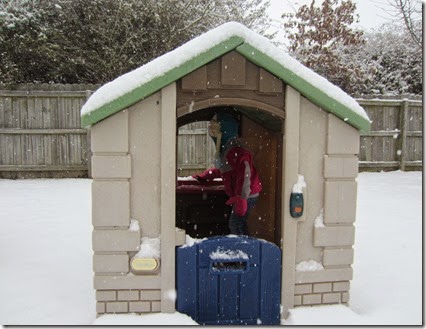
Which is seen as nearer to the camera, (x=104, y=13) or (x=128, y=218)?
(x=128, y=218)

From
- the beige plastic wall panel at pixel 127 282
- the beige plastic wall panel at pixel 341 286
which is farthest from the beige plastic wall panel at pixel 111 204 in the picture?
the beige plastic wall panel at pixel 341 286

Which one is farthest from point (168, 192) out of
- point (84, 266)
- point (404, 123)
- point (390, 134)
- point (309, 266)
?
point (404, 123)

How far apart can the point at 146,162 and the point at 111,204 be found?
1.30 feet

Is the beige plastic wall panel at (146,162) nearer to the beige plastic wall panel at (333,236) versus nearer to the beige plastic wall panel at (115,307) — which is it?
the beige plastic wall panel at (115,307)

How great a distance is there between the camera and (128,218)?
324cm

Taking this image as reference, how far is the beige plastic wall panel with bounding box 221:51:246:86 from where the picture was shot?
129 inches

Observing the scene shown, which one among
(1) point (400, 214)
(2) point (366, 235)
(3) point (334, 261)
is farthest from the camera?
(1) point (400, 214)

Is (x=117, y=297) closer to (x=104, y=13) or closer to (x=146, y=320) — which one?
(x=146, y=320)

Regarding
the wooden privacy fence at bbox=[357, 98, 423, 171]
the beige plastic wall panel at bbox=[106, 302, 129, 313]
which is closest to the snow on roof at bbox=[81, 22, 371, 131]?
the beige plastic wall panel at bbox=[106, 302, 129, 313]

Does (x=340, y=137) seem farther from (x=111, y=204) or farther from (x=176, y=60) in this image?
(x=111, y=204)

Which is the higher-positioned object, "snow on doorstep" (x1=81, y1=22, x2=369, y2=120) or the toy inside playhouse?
"snow on doorstep" (x1=81, y1=22, x2=369, y2=120)

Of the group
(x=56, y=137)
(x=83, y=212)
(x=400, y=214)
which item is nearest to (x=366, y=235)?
(x=400, y=214)

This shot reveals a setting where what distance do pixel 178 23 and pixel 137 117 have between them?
885 cm

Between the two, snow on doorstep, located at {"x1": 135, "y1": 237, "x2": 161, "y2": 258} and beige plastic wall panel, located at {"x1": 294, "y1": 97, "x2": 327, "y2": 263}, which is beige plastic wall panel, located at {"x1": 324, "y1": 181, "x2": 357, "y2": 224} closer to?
beige plastic wall panel, located at {"x1": 294, "y1": 97, "x2": 327, "y2": 263}
